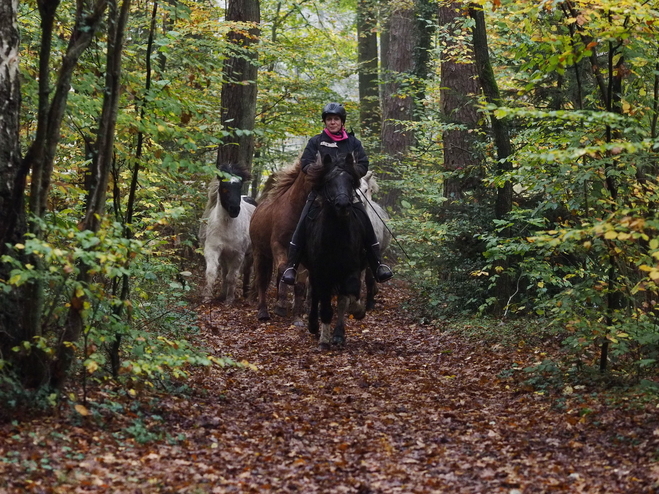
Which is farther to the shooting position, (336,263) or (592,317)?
(336,263)

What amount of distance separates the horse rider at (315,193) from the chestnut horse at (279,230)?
0.48m

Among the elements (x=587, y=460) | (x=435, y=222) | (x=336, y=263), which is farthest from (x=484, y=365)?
(x=435, y=222)

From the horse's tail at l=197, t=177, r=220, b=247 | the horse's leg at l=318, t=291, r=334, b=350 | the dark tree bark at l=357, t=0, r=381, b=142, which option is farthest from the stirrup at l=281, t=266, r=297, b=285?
the dark tree bark at l=357, t=0, r=381, b=142

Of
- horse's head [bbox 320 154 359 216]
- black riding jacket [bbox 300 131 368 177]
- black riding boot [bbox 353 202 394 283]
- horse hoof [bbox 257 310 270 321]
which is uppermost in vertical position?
black riding jacket [bbox 300 131 368 177]

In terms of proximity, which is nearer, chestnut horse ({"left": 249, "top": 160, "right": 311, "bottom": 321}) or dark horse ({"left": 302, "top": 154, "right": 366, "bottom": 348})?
dark horse ({"left": 302, "top": 154, "right": 366, "bottom": 348})

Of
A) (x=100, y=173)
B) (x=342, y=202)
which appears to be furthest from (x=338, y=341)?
(x=100, y=173)

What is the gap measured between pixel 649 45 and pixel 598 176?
152 centimetres

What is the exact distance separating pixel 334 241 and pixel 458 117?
554 cm

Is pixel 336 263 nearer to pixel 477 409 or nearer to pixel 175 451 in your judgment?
pixel 477 409

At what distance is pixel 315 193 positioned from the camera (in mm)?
10109

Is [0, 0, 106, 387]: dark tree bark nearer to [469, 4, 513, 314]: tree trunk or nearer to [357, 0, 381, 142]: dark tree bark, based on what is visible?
[469, 4, 513, 314]: tree trunk

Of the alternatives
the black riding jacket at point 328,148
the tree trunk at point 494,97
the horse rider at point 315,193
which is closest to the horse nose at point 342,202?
the horse rider at point 315,193

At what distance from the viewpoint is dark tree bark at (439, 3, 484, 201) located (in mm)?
13016

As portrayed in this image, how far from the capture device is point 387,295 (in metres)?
16.0
